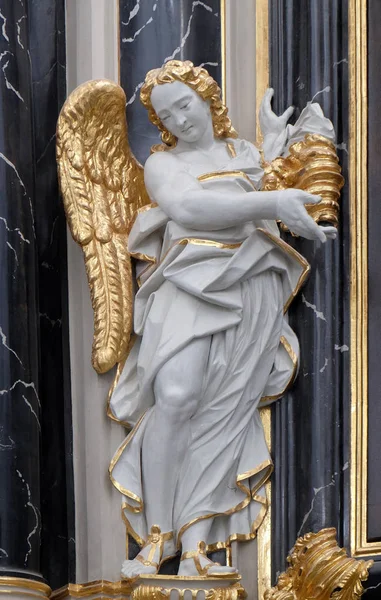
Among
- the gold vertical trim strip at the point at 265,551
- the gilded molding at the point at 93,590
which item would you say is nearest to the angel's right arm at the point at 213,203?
the gold vertical trim strip at the point at 265,551

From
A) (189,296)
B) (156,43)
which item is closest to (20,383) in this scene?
(189,296)

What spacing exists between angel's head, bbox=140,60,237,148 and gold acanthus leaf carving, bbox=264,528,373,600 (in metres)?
1.37

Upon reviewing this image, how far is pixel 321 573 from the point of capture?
4.51m

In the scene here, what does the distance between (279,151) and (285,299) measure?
0.50m

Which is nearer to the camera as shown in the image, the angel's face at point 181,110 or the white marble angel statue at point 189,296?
the white marble angel statue at point 189,296

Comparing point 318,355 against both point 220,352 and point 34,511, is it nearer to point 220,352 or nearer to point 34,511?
point 220,352

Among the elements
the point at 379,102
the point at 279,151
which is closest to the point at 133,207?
the point at 279,151

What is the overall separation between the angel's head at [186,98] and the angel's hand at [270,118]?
130 mm

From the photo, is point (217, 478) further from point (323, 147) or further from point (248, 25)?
point (248, 25)

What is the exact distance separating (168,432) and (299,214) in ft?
2.64

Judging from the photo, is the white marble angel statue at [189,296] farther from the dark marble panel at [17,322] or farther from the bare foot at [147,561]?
the dark marble panel at [17,322]

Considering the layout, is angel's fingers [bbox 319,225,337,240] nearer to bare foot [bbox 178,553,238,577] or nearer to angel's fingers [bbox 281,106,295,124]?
angel's fingers [bbox 281,106,295,124]

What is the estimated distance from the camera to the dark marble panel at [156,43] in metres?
4.98

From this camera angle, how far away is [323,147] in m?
4.71
